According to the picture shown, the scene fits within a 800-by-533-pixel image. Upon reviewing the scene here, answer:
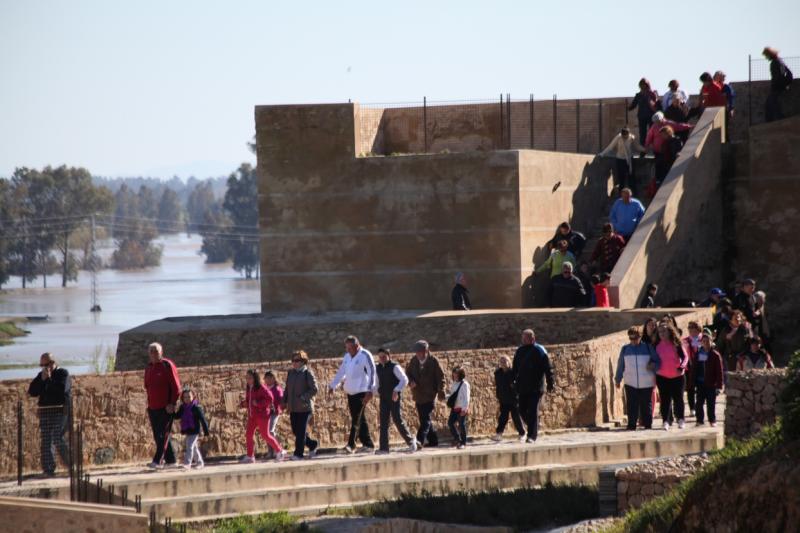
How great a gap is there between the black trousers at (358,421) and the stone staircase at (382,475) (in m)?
0.44

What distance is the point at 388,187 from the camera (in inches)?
1048

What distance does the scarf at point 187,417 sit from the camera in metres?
18.0

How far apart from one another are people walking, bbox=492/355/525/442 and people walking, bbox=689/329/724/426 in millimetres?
2177

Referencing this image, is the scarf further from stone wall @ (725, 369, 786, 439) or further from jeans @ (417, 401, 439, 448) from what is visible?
stone wall @ (725, 369, 786, 439)

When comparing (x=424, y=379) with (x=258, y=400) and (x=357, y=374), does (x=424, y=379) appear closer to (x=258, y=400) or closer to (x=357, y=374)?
(x=357, y=374)

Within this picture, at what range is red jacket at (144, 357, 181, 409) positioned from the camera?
17812 mm

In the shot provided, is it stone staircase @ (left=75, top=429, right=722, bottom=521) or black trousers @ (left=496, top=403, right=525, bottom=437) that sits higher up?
black trousers @ (left=496, top=403, right=525, bottom=437)

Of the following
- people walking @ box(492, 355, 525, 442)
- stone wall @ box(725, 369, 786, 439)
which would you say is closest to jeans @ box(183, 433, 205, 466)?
people walking @ box(492, 355, 525, 442)

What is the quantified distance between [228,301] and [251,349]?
10387 centimetres

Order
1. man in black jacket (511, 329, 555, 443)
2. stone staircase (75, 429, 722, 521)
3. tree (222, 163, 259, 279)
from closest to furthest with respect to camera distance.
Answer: stone staircase (75, 429, 722, 521) → man in black jacket (511, 329, 555, 443) → tree (222, 163, 259, 279)

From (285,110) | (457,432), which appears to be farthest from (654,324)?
(285,110)

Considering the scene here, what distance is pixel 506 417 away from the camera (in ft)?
63.8

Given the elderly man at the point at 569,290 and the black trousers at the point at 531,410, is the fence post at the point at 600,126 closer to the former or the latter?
the elderly man at the point at 569,290

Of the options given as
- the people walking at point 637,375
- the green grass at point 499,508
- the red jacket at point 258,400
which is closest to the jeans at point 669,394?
the people walking at point 637,375
